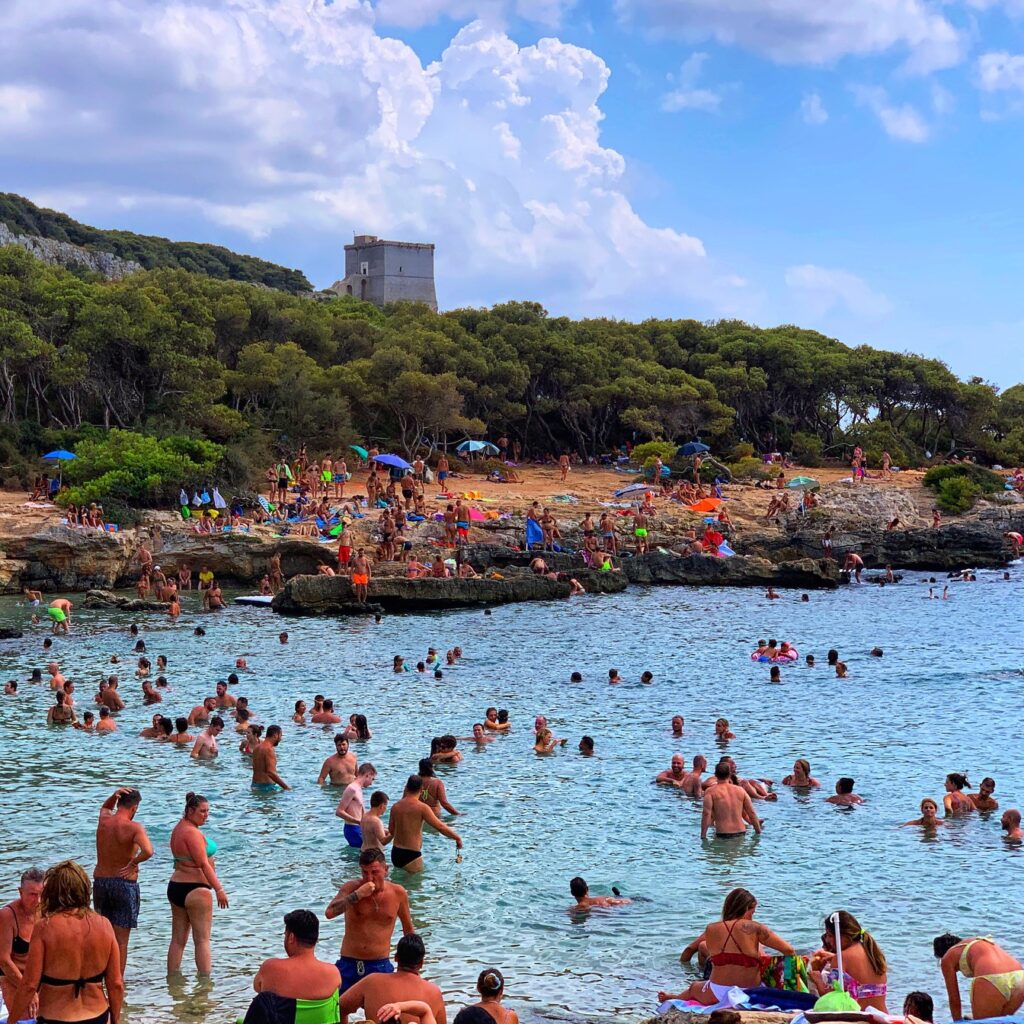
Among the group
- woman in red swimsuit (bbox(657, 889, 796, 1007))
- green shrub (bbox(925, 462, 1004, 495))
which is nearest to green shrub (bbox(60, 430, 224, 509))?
green shrub (bbox(925, 462, 1004, 495))

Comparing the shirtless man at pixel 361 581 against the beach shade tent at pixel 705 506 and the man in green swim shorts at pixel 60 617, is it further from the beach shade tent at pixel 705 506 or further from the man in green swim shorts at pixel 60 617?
the beach shade tent at pixel 705 506

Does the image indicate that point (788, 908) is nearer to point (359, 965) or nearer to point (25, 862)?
point (359, 965)

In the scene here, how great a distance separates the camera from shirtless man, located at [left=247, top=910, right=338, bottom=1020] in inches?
293

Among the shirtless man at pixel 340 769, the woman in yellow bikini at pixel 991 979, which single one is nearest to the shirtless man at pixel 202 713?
the shirtless man at pixel 340 769

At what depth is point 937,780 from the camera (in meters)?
18.1

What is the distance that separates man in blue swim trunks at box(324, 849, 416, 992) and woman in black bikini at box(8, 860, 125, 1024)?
2.09 m

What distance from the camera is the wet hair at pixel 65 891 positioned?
675cm

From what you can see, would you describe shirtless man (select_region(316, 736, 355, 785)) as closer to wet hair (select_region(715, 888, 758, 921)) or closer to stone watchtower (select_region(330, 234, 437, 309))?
wet hair (select_region(715, 888, 758, 921))

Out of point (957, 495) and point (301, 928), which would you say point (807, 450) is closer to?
point (957, 495)

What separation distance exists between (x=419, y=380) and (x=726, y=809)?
4096 cm

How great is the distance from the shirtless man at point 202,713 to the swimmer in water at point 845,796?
10.5m

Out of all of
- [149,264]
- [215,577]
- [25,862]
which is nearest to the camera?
[25,862]

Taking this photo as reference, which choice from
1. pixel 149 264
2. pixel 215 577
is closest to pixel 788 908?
pixel 215 577

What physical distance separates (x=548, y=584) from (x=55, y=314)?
24565mm
